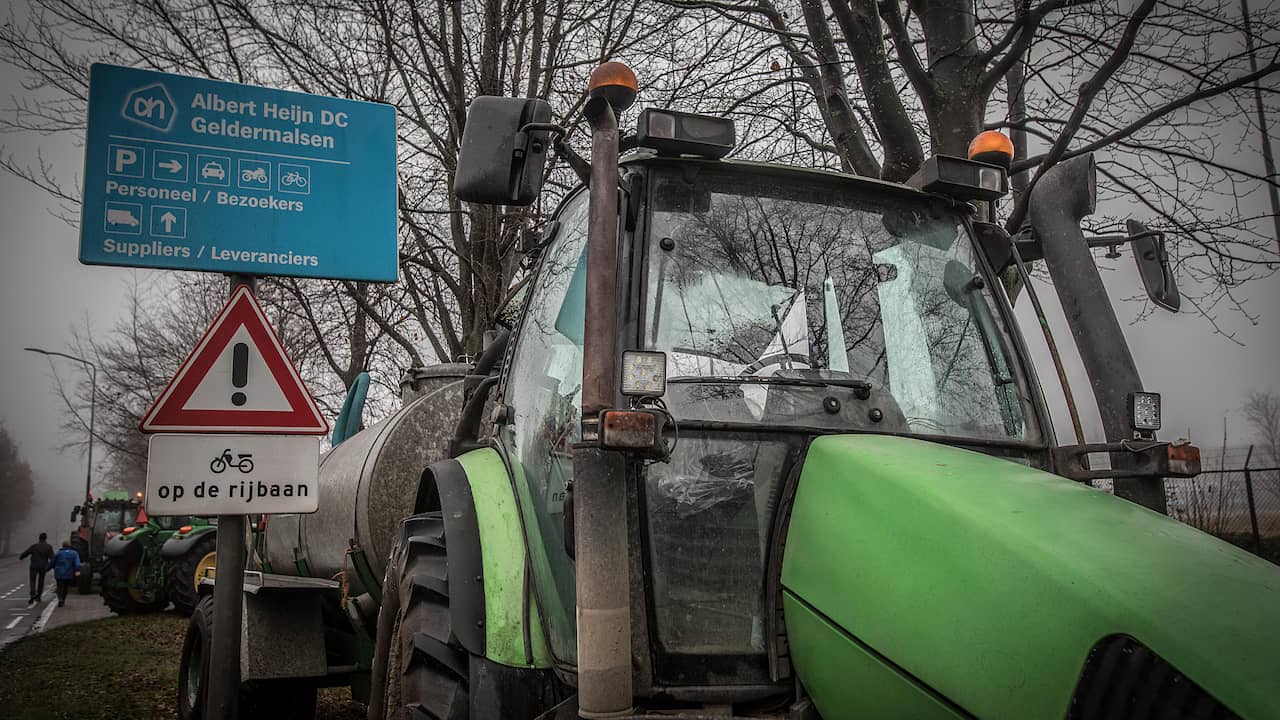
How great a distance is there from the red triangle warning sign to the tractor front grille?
3.36 meters

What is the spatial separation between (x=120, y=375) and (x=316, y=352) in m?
16.1

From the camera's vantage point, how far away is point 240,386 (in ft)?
14.0

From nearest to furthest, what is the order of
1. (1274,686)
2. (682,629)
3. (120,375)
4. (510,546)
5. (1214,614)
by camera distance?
(1274,686), (1214,614), (682,629), (510,546), (120,375)

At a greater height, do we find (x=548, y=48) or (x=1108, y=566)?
(x=548, y=48)

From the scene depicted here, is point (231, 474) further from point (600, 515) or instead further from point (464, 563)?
point (600, 515)

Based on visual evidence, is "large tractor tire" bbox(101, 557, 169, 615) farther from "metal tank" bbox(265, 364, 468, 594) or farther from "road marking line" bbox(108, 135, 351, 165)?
"road marking line" bbox(108, 135, 351, 165)

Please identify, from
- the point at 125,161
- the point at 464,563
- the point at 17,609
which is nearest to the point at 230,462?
the point at 125,161

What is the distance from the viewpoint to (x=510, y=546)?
3.06m

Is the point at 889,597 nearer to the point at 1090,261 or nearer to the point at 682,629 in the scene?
the point at 682,629

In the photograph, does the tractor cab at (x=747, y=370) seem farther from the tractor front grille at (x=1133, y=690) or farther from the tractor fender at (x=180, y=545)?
the tractor fender at (x=180, y=545)

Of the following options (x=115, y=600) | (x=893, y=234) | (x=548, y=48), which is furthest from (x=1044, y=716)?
(x=115, y=600)

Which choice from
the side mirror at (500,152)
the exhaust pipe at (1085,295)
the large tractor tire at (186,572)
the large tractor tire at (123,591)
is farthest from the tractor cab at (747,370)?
the large tractor tire at (123,591)

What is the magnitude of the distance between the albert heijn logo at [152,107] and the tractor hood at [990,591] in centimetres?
361

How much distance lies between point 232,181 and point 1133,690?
4193 millimetres
